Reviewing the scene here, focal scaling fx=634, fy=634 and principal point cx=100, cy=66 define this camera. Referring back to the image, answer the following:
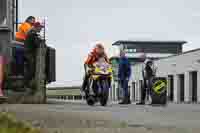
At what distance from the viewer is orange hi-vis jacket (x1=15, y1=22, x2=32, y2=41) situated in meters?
14.9

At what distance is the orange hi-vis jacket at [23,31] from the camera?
14.9 metres

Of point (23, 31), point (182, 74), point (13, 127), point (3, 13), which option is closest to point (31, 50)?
point (23, 31)

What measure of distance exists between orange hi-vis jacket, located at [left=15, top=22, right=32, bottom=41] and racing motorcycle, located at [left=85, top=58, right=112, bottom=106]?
5.85 feet

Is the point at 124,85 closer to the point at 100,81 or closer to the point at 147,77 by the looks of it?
the point at 147,77

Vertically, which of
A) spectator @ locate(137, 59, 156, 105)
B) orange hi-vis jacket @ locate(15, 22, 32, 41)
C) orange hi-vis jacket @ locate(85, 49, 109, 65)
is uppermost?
orange hi-vis jacket @ locate(15, 22, 32, 41)

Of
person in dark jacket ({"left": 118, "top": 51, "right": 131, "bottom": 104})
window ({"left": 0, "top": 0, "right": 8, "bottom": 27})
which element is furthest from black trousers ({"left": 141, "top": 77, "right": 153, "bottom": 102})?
window ({"left": 0, "top": 0, "right": 8, "bottom": 27})

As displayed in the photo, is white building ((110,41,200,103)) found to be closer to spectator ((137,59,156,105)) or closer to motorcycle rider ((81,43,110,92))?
spectator ((137,59,156,105))

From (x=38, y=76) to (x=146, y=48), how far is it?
406 ft

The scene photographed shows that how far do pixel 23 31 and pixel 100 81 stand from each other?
2.18 meters

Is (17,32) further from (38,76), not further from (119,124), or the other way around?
(119,124)

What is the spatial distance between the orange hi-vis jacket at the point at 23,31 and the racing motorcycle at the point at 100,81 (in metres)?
1.78

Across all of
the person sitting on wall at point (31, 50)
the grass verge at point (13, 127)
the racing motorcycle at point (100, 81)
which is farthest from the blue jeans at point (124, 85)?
the grass verge at point (13, 127)

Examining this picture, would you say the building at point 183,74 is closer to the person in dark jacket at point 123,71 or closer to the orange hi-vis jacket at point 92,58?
the person in dark jacket at point 123,71

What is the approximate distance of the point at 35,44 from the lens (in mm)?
14234
